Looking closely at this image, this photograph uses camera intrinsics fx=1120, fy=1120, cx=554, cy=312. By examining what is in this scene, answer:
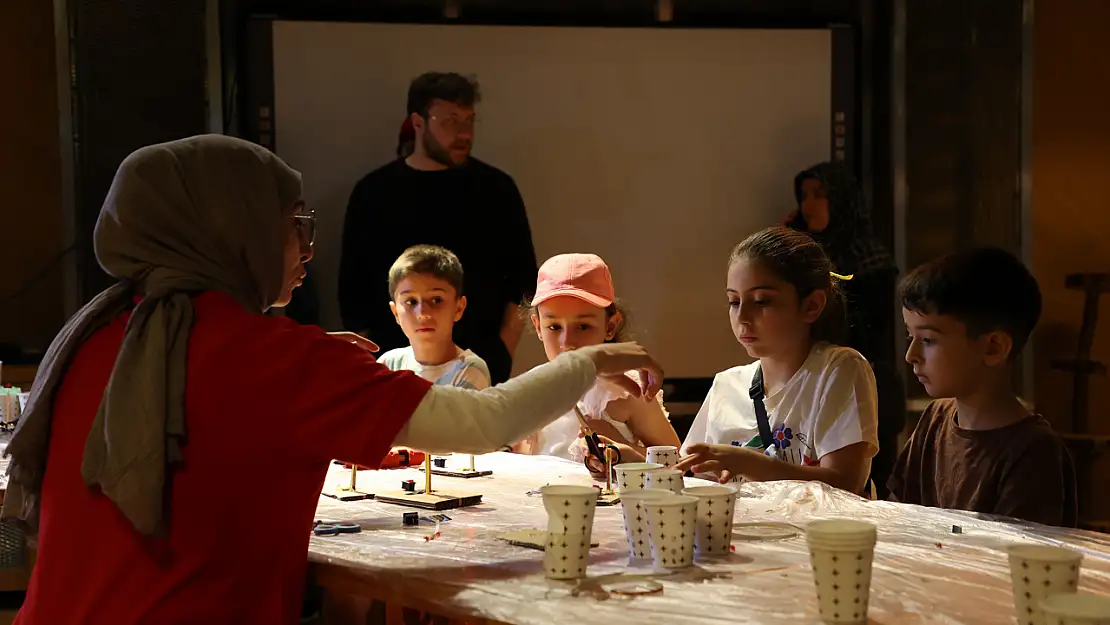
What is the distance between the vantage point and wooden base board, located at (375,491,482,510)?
2.00 metres

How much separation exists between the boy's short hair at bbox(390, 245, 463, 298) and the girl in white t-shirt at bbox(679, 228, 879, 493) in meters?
1.13

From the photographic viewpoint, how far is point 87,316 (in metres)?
1.59

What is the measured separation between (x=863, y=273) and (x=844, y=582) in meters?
3.29

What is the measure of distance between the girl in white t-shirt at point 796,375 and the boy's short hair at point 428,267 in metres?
1.13

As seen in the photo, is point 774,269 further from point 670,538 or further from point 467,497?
point 670,538

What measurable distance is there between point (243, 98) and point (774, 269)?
293 centimetres

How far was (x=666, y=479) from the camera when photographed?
1.75m

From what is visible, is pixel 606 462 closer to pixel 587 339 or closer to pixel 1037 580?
pixel 587 339

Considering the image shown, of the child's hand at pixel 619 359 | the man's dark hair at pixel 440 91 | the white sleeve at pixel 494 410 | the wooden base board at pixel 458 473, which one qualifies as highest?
the man's dark hair at pixel 440 91

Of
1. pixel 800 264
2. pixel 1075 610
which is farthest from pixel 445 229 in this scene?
pixel 1075 610

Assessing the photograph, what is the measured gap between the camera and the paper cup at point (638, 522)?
154 centimetres

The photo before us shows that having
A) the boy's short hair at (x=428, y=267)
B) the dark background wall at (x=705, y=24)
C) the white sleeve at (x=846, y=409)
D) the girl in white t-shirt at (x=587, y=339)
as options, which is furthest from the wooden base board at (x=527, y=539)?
the dark background wall at (x=705, y=24)

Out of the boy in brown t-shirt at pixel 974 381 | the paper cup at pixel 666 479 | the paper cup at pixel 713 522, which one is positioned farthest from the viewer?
the boy in brown t-shirt at pixel 974 381

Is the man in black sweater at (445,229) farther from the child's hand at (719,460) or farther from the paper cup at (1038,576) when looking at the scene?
the paper cup at (1038,576)
